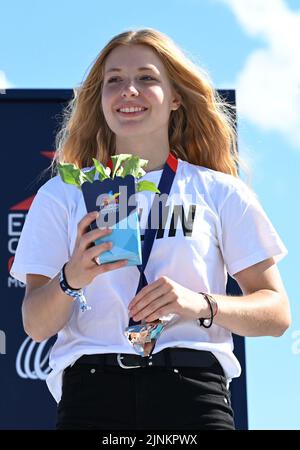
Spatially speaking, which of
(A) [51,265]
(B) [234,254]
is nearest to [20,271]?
(A) [51,265]

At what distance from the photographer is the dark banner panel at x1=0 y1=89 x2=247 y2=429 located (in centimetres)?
712

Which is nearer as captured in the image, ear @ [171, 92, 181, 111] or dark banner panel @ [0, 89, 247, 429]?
ear @ [171, 92, 181, 111]

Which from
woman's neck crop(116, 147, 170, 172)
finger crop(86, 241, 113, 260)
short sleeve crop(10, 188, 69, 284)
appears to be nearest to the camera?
finger crop(86, 241, 113, 260)

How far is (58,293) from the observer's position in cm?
358

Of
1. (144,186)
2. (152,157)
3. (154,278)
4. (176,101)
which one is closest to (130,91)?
(152,157)

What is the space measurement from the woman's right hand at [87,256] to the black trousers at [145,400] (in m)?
0.32

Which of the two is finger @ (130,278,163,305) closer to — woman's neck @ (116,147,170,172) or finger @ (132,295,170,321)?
finger @ (132,295,170,321)

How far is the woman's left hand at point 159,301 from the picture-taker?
337 cm

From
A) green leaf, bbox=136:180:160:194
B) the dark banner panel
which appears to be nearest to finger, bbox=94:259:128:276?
green leaf, bbox=136:180:160:194

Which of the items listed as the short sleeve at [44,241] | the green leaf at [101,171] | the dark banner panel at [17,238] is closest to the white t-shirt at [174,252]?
the short sleeve at [44,241]

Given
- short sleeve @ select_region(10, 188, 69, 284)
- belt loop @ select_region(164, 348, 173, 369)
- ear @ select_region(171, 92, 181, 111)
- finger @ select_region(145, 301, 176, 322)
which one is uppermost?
ear @ select_region(171, 92, 181, 111)

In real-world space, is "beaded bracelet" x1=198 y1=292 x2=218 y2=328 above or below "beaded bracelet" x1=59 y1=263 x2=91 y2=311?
below

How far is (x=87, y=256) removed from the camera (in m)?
3.39

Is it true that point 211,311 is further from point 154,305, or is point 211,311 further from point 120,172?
point 120,172
